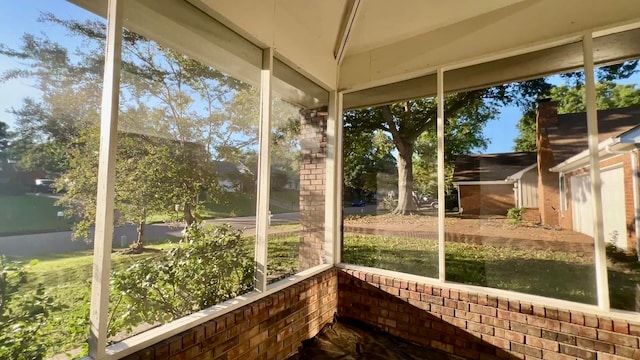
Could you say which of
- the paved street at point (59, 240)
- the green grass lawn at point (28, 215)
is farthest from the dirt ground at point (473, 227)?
the green grass lawn at point (28, 215)

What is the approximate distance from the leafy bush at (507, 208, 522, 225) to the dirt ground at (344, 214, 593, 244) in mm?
35

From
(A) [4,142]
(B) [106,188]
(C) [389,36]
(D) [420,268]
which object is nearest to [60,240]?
(B) [106,188]

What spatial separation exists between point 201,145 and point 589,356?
3.21m

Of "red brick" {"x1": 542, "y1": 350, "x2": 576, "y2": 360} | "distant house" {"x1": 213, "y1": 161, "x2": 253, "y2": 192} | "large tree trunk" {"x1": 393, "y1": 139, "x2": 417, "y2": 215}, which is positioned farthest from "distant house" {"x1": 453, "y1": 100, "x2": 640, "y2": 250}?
"distant house" {"x1": 213, "y1": 161, "x2": 253, "y2": 192}

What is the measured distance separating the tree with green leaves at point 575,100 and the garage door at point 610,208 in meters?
0.49

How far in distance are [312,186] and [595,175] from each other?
2.46 metres

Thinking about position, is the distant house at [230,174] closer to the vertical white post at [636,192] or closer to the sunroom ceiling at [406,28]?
the sunroom ceiling at [406,28]

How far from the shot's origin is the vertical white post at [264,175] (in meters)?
2.42

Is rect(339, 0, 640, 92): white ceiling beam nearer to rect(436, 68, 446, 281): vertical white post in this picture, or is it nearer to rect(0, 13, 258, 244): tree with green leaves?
rect(436, 68, 446, 281): vertical white post

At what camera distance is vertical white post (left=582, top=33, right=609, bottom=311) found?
215 centimetres

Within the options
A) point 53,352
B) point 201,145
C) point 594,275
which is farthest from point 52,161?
point 594,275

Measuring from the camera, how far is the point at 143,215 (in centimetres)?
169

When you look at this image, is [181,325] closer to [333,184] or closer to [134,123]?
[134,123]

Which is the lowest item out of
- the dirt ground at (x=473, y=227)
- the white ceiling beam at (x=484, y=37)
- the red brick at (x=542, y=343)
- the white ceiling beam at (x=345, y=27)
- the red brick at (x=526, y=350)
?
the red brick at (x=526, y=350)
